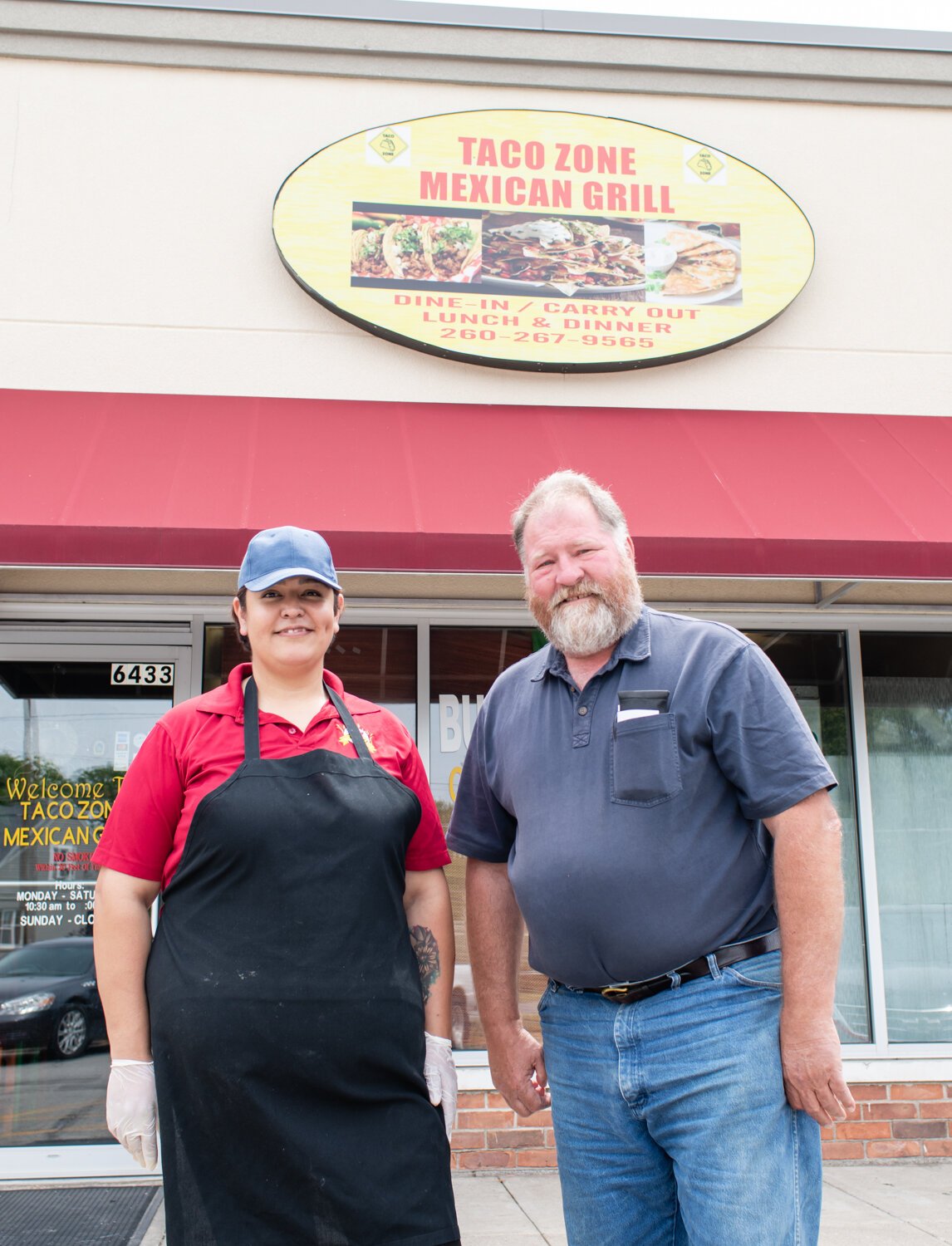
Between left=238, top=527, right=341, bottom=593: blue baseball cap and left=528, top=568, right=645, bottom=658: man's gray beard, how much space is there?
23.7 inches

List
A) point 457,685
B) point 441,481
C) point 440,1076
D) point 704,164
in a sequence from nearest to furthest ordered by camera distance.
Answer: point 440,1076
point 441,481
point 457,685
point 704,164

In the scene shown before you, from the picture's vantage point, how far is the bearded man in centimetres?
220

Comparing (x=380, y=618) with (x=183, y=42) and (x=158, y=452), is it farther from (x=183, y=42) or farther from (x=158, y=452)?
(x=183, y=42)

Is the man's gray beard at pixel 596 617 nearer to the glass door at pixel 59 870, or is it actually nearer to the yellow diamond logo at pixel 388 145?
the glass door at pixel 59 870

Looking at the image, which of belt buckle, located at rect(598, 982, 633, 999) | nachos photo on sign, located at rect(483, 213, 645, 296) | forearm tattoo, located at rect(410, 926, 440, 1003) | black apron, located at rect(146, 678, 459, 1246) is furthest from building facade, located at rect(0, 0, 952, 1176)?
belt buckle, located at rect(598, 982, 633, 999)

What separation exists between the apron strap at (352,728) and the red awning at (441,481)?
167cm

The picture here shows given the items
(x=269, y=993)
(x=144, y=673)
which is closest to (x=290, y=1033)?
(x=269, y=993)

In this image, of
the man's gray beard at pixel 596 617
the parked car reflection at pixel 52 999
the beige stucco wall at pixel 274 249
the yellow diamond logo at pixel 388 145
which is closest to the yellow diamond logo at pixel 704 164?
the beige stucco wall at pixel 274 249

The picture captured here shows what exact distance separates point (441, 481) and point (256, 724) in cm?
240

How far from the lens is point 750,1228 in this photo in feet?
7.00

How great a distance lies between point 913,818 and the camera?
5.70 m

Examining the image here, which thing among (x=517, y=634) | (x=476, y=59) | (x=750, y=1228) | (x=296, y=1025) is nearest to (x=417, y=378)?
(x=517, y=634)

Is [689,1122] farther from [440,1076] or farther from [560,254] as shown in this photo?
[560,254]

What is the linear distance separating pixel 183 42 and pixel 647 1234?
241 inches
